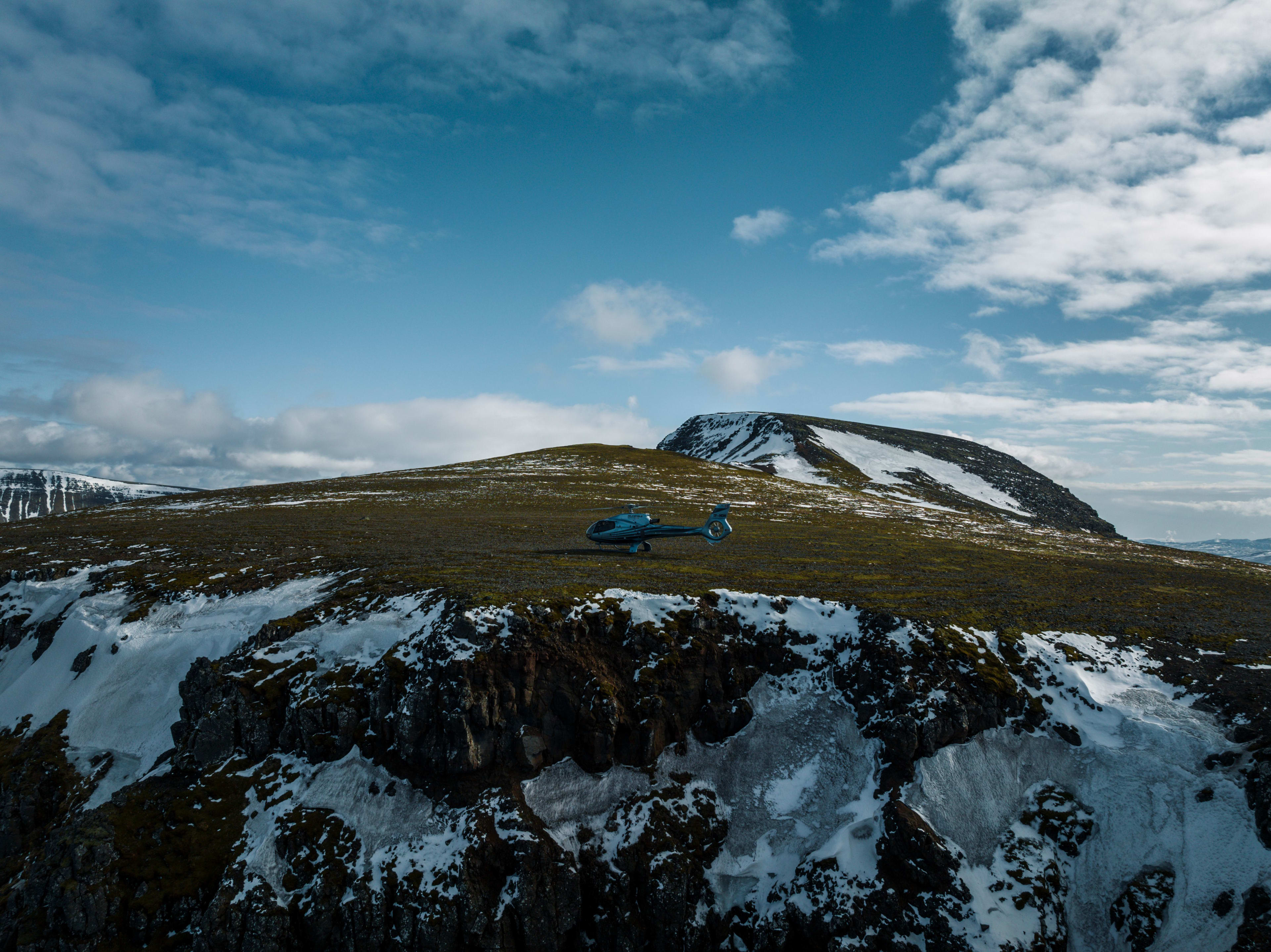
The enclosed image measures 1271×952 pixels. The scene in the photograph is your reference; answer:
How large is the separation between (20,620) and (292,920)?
32381mm

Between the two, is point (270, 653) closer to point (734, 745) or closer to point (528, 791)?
point (528, 791)

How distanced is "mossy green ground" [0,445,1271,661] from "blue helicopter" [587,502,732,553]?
50.4 inches

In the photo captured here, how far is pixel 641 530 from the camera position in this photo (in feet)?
149

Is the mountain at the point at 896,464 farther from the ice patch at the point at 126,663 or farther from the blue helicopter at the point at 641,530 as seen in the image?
the ice patch at the point at 126,663

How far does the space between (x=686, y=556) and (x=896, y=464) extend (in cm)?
11159

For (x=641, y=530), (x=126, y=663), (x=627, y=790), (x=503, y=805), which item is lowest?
(x=627, y=790)

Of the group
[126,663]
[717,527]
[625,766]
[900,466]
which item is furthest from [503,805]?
[900,466]

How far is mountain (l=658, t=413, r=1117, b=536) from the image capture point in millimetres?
120438

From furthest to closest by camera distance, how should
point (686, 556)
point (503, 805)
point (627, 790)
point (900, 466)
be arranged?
point (900, 466) < point (686, 556) < point (627, 790) < point (503, 805)

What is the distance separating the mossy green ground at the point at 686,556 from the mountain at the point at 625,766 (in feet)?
2.33

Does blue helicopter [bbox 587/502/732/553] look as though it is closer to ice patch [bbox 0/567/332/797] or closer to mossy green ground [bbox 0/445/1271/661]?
mossy green ground [bbox 0/445/1271/661]

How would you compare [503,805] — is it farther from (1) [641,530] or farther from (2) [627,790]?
(1) [641,530]

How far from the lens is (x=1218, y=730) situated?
24.8 meters

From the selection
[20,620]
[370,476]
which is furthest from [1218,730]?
→ [370,476]
